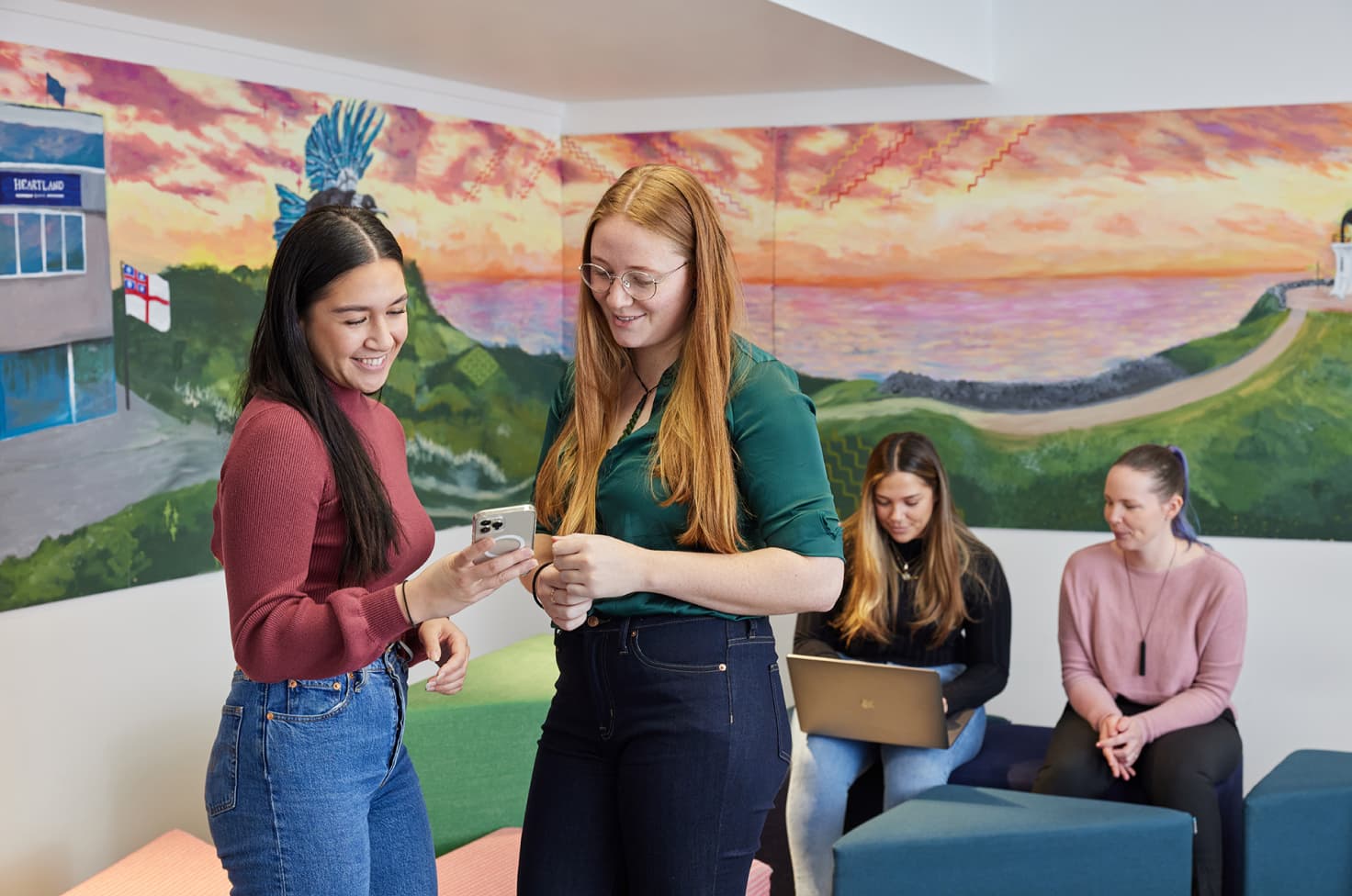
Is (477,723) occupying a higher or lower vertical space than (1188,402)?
lower

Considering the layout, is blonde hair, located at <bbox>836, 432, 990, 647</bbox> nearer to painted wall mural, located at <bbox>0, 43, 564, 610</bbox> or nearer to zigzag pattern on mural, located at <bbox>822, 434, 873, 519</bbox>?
zigzag pattern on mural, located at <bbox>822, 434, 873, 519</bbox>

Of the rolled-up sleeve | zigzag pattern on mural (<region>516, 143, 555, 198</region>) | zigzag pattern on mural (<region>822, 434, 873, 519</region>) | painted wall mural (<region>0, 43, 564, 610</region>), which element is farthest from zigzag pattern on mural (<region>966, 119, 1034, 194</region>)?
the rolled-up sleeve

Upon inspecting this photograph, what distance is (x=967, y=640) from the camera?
12.8ft

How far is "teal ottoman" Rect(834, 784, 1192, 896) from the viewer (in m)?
3.01

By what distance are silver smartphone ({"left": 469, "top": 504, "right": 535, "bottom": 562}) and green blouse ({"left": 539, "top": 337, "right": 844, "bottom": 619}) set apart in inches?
7.4

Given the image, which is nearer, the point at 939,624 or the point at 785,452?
the point at 785,452

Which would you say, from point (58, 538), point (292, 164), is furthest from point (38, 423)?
point (292, 164)

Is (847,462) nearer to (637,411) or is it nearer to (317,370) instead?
(637,411)

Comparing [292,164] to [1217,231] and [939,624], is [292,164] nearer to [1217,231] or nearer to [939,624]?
[939,624]

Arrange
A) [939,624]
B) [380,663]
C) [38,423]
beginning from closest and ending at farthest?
[380,663], [38,423], [939,624]

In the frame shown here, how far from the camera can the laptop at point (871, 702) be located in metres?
3.50

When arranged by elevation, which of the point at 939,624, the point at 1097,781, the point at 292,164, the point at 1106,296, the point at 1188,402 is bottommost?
the point at 1097,781

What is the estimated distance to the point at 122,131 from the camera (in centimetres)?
352

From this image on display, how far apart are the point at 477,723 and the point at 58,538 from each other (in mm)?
1143
